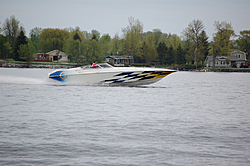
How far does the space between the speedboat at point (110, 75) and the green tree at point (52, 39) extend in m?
93.4

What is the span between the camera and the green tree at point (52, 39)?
11356 cm

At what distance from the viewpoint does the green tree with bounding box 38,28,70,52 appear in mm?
113562

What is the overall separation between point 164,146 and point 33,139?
12.6 feet

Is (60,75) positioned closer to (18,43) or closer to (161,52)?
(18,43)

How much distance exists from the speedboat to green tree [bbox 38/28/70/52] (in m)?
93.4

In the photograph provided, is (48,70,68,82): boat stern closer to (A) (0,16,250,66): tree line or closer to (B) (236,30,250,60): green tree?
(A) (0,16,250,66): tree line

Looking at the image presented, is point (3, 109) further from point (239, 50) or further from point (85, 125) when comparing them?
point (239, 50)

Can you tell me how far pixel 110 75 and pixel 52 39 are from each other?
3817 inches

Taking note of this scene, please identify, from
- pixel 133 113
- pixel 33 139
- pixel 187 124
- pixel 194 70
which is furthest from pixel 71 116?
pixel 194 70

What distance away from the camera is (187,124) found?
424 inches

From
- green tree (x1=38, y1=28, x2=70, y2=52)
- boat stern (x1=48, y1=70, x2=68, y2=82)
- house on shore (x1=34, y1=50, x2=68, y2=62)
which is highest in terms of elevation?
green tree (x1=38, y1=28, x2=70, y2=52)

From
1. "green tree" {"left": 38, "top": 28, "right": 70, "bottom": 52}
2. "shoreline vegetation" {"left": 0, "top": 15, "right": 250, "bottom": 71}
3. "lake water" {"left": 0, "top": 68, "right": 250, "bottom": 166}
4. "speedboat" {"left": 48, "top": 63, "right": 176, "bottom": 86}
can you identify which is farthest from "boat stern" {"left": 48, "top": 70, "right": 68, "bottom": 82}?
"green tree" {"left": 38, "top": 28, "right": 70, "bottom": 52}

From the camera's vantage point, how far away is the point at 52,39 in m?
114

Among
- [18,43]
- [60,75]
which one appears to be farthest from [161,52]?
[60,75]
